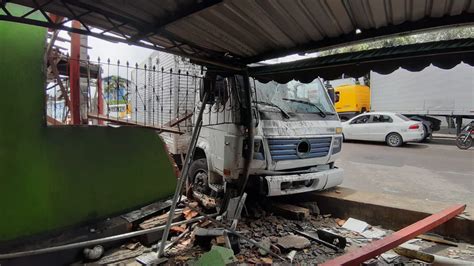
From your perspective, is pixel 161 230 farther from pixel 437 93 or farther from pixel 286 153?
pixel 437 93

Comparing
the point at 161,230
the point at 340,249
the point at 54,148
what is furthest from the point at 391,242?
the point at 54,148

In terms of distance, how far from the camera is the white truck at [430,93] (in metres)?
13.2

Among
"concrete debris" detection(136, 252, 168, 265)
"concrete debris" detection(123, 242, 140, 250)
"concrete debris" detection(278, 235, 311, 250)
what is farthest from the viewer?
"concrete debris" detection(123, 242, 140, 250)

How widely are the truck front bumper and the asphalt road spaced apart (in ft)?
6.67

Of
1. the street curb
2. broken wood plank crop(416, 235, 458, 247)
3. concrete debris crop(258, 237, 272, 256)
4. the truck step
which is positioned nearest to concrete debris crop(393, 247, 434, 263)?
broken wood plank crop(416, 235, 458, 247)

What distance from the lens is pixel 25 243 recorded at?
11.1 ft

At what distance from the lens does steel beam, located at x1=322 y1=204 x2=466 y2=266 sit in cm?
269

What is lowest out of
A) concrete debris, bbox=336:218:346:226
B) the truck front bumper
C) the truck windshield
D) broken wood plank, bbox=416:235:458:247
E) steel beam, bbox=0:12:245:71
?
broken wood plank, bbox=416:235:458:247

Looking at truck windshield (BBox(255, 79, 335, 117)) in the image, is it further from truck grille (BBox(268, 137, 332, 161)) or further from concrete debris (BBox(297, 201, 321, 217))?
concrete debris (BBox(297, 201, 321, 217))

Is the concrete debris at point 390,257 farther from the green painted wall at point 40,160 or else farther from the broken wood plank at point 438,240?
the green painted wall at point 40,160

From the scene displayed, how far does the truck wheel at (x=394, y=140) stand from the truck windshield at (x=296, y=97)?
885 cm

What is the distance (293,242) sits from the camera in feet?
12.6

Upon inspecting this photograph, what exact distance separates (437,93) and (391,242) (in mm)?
13820

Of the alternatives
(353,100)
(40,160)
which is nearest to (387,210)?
(40,160)
